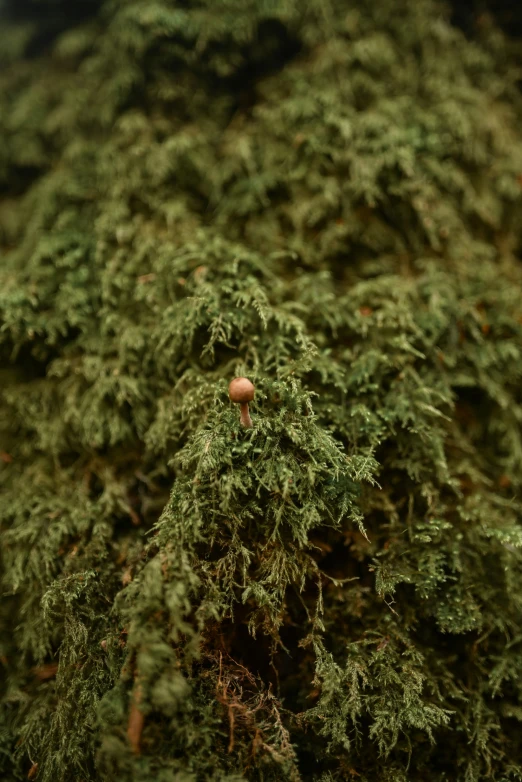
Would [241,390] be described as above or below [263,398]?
above

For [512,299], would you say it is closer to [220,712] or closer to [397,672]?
[397,672]

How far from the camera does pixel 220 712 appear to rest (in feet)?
5.40

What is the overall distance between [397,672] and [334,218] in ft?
7.17

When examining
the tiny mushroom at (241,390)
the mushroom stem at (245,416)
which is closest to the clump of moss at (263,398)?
the mushroom stem at (245,416)

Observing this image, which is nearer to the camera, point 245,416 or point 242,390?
point 242,390

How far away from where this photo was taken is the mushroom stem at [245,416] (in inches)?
68.7

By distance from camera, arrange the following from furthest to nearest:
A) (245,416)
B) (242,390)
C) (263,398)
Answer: (263,398) < (245,416) < (242,390)

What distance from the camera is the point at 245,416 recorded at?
178 centimetres

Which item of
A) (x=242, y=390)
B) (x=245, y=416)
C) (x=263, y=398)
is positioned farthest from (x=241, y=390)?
(x=263, y=398)

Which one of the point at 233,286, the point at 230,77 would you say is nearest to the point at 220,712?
the point at 233,286

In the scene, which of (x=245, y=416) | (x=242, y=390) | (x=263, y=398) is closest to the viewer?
(x=242, y=390)

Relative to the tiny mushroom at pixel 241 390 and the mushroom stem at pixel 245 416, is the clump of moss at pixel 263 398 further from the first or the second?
the tiny mushroom at pixel 241 390

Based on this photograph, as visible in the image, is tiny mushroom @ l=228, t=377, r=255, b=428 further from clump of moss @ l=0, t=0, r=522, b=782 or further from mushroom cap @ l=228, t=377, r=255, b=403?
clump of moss @ l=0, t=0, r=522, b=782

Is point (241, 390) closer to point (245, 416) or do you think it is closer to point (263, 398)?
point (245, 416)
